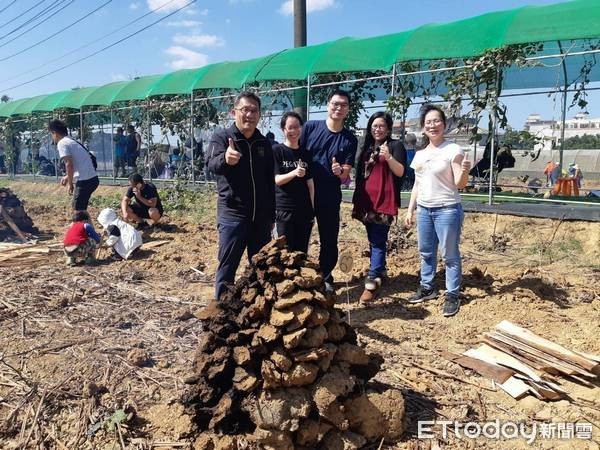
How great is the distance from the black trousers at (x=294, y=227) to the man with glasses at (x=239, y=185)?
0.47 metres

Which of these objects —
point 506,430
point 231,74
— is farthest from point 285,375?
point 231,74

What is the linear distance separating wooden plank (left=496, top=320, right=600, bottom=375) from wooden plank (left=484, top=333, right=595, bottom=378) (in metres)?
0.03

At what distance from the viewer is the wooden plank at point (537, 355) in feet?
10.0

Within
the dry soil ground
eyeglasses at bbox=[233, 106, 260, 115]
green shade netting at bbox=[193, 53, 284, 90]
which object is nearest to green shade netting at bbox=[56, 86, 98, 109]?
green shade netting at bbox=[193, 53, 284, 90]

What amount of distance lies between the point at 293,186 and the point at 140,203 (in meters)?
4.96

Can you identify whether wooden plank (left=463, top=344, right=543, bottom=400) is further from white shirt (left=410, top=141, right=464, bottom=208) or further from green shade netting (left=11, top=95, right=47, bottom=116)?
green shade netting (left=11, top=95, right=47, bottom=116)

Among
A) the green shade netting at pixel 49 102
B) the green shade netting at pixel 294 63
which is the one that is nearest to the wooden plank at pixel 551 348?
the green shade netting at pixel 294 63

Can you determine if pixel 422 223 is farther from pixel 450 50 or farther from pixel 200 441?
pixel 450 50

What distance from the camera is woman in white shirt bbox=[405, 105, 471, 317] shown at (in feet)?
13.3

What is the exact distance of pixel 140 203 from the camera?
27.4ft

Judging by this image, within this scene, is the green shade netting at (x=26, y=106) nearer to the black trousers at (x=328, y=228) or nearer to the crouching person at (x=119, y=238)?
the crouching person at (x=119, y=238)

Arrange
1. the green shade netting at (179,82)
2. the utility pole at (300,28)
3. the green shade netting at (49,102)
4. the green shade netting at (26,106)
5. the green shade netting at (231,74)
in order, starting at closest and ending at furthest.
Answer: the utility pole at (300,28), the green shade netting at (231,74), the green shade netting at (179,82), the green shade netting at (49,102), the green shade netting at (26,106)

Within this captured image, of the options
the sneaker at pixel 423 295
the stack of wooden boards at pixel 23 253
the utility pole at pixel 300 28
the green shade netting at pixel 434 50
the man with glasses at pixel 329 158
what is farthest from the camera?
the utility pole at pixel 300 28

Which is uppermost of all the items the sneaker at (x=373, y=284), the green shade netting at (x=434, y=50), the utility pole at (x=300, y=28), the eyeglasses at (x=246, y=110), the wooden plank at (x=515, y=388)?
the utility pole at (x=300, y=28)
